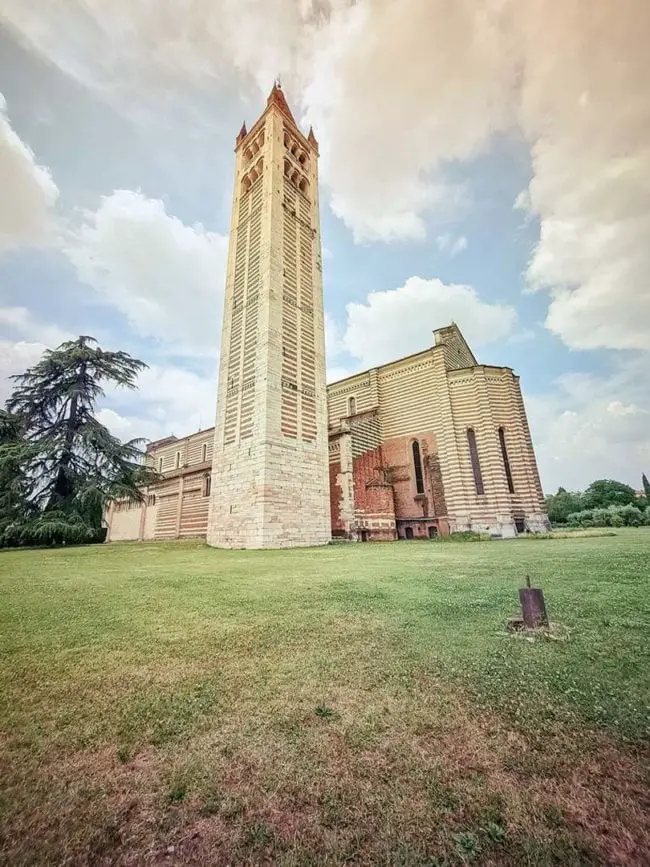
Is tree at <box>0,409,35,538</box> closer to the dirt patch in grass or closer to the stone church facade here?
the stone church facade

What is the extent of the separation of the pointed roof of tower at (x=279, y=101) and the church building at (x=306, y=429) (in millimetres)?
133

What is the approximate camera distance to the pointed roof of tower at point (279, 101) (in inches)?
874

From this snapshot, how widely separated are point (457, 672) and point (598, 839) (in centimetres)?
119

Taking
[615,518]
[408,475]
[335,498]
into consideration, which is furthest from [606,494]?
[335,498]

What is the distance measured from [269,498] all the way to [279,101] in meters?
26.6

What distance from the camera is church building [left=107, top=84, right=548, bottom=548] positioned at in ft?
48.6

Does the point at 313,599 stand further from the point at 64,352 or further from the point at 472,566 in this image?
the point at 64,352

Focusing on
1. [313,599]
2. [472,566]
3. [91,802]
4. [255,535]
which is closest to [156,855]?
[91,802]

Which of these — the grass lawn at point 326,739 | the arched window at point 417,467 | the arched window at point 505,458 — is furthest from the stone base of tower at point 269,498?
the arched window at point 505,458

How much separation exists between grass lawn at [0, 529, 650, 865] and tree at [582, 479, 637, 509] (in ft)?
147

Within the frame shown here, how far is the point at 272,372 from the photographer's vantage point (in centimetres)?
1522

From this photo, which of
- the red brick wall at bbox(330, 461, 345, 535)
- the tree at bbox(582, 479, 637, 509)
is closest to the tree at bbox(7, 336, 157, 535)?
the red brick wall at bbox(330, 461, 345, 535)

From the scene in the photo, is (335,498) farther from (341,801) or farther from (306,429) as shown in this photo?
(341,801)

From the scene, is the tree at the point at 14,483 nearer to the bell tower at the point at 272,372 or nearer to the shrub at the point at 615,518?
the bell tower at the point at 272,372
